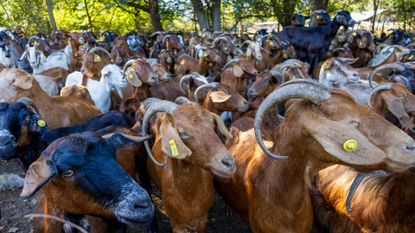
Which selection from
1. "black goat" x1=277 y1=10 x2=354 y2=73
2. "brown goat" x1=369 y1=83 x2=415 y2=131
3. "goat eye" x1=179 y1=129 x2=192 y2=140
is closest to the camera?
"goat eye" x1=179 y1=129 x2=192 y2=140

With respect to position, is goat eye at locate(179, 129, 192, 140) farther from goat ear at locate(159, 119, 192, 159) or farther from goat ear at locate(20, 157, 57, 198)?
goat ear at locate(20, 157, 57, 198)

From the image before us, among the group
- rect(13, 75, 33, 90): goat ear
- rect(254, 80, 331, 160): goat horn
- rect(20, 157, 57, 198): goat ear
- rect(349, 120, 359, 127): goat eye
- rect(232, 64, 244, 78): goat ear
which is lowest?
rect(232, 64, 244, 78): goat ear

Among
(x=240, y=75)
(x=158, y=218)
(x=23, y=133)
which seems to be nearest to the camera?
(x=23, y=133)

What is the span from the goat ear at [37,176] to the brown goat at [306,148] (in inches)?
60.8

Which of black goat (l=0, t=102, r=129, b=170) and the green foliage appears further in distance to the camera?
the green foliage

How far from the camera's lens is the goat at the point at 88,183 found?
285 centimetres

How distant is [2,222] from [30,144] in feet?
5.21

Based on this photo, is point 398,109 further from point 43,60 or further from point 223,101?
point 43,60

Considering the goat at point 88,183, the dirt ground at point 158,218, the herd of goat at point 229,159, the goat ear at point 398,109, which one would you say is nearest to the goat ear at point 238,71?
the herd of goat at point 229,159

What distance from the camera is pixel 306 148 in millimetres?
2762

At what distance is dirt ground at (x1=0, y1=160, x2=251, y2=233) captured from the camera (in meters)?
5.28

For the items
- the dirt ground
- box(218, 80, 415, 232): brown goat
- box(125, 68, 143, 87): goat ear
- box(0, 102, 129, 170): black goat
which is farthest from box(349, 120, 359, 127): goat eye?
box(125, 68, 143, 87): goat ear

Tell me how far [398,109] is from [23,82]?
565 cm

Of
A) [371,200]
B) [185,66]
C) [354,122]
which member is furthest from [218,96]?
[185,66]
